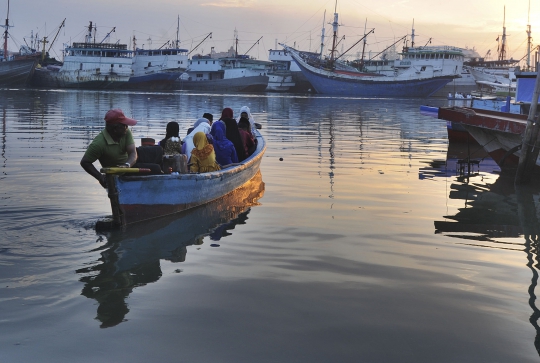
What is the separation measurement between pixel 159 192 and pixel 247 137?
470cm

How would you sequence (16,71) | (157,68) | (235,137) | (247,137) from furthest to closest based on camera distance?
(157,68) < (16,71) < (247,137) < (235,137)

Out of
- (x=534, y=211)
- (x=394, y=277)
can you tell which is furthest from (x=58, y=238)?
(x=534, y=211)

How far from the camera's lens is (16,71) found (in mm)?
72250

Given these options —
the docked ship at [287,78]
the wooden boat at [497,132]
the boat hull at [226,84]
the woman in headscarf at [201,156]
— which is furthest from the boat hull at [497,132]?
the docked ship at [287,78]

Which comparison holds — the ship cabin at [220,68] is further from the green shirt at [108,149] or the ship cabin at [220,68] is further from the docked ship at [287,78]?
the green shirt at [108,149]

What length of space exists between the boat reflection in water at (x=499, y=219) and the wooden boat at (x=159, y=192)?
10.6 feet

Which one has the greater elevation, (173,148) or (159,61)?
(159,61)

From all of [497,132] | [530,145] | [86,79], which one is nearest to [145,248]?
[530,145]

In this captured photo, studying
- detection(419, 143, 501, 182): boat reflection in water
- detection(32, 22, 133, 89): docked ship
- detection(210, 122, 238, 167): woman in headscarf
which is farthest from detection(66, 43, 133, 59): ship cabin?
detection(210, 122, 238, 167): woman in headscarf

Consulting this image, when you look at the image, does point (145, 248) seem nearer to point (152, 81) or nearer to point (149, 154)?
point (149, 154)

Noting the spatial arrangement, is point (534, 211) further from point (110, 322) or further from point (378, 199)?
point (110, 322)

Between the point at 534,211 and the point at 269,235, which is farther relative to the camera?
the point at 534,211

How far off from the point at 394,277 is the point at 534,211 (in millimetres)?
4671

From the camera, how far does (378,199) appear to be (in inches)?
394
